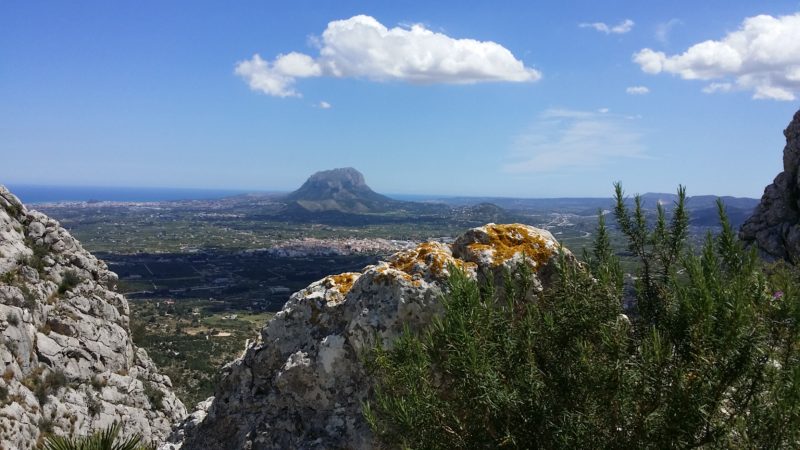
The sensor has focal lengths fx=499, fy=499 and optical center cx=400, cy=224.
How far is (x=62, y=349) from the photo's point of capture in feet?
76.4

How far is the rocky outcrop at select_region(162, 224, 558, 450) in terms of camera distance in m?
7.38

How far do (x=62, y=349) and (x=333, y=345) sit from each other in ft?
71.3

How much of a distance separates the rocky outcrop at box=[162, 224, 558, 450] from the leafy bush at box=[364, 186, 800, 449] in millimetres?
2157

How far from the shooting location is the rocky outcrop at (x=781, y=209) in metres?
29.0

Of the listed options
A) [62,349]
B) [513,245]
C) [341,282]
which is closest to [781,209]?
[513,245]

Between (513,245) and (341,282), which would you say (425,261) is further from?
(341,282)

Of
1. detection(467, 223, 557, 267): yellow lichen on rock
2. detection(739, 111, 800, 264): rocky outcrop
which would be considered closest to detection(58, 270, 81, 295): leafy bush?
detection(467, 223, 557, 267): yellow lichen on rock

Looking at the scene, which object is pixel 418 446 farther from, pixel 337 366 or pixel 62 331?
pixel 62 331

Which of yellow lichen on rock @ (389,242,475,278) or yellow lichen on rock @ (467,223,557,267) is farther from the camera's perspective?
yellow lichen on rock @ (467,223,557,267)

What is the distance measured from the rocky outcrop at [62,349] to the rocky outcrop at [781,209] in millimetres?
33805

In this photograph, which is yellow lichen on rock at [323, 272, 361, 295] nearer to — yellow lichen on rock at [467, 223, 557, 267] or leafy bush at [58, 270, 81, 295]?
yellow lichen on rock at [467, 223, 557, 267]

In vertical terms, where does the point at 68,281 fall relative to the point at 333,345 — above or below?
below

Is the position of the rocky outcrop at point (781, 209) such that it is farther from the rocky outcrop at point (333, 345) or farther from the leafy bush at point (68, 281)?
the leafy bush at point (68, 281)

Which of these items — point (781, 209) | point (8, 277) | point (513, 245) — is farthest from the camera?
point (781, 209)
